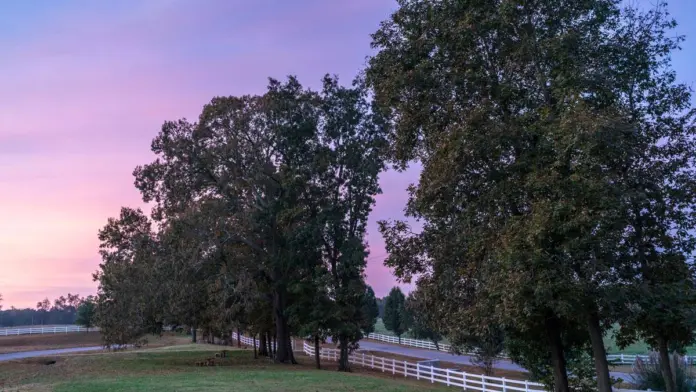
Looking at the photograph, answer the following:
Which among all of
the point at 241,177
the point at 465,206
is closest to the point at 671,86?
the point at 465,206

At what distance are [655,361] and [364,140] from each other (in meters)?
19.6

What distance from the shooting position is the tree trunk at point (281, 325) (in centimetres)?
3559

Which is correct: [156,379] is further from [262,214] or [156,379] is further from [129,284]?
[262,214]

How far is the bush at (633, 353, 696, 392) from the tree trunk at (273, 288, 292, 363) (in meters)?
20.8

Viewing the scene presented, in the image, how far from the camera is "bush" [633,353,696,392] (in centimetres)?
1972

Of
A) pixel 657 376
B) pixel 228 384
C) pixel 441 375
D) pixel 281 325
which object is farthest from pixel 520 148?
pixel 281 325

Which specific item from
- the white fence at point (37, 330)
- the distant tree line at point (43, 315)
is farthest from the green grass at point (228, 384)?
the distant tree line at point (43, 315)

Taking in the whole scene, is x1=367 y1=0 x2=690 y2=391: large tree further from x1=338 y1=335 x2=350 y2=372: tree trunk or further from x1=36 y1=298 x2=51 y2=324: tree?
x1=36 y1=298 x2=51 y2=324: tree

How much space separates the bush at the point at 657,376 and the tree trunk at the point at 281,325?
20850mm

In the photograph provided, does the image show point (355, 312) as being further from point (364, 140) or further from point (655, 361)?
point (655, 361)

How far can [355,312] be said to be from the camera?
3341cm

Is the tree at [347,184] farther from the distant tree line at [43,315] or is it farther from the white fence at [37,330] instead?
the distant tree line at [43,315]

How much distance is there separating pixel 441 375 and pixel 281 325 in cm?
1236

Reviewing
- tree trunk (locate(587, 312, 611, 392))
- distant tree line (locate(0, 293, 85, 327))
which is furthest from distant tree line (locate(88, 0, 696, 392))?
distant tree line (locate(0, 293, 85, 327))
